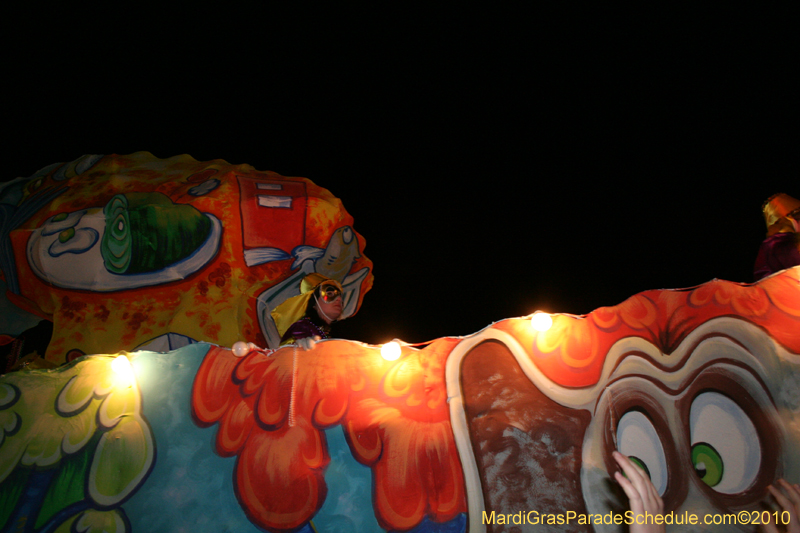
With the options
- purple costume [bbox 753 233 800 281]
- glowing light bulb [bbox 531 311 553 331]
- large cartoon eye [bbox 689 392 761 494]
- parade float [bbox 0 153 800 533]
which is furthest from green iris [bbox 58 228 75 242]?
purple costume [bbox 753 233 800 281]

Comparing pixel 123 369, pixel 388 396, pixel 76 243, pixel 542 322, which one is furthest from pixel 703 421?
pixel 76 243

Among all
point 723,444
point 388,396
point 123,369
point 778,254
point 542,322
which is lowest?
point 723,444

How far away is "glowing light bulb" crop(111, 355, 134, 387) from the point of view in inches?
65.4

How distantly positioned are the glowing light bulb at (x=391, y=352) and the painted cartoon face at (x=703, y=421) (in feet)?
2.36

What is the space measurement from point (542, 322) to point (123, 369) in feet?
5.29

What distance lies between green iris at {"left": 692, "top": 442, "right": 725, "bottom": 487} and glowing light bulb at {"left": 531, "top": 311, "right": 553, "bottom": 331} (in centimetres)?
57

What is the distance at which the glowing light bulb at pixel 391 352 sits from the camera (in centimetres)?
170

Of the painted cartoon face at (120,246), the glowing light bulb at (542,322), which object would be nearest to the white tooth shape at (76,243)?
the painted cartoon face at (120,246)

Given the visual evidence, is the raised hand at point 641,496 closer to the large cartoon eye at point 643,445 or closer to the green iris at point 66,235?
the large cartoon eye at point 643,445

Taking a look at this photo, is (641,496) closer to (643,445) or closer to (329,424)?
(643,445)

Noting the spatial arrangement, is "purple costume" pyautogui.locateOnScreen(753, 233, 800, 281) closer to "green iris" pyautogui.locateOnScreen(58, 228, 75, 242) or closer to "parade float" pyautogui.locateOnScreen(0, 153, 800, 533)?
"parade float" pyautogui.locateOnScreen(0, 153, 800, 533)

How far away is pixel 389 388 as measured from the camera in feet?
5.39

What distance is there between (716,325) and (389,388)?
1.14 meters

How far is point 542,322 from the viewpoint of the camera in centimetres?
165
